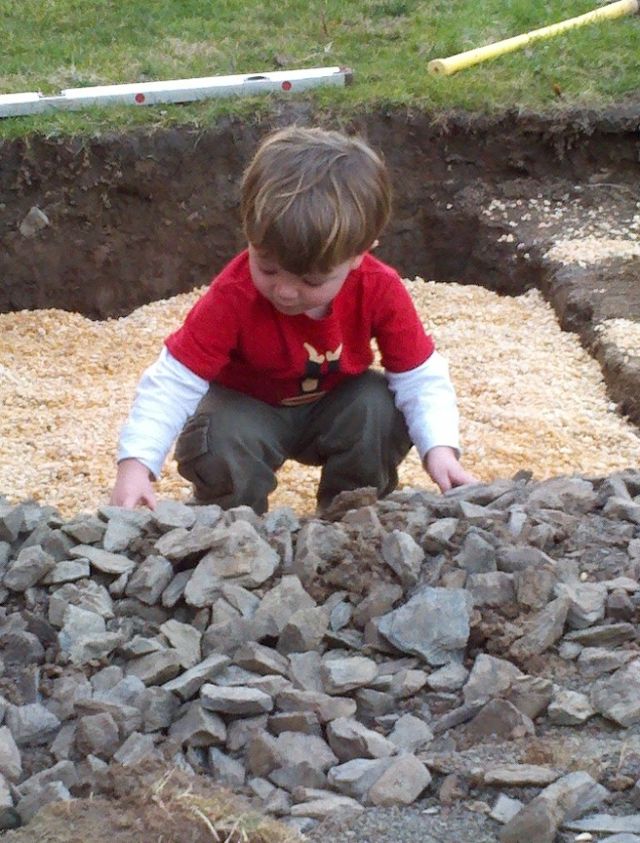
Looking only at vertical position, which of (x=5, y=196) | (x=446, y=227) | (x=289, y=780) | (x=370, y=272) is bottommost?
(x=446, y=227)

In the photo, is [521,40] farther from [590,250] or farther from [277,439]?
[277,439]

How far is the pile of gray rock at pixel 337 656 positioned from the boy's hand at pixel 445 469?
0.38 m

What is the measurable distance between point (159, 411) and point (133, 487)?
0.80 feet

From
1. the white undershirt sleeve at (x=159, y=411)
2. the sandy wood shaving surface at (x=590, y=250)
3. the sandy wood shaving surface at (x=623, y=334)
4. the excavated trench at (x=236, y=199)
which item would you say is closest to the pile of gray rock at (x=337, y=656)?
the white undershirt sleeve at (x=159, y=411)

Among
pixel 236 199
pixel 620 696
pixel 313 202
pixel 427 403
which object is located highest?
pixel 313 202

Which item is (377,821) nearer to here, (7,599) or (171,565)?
(171,565)

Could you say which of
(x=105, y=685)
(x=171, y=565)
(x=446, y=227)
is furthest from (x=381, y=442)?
(x=446, y=227)

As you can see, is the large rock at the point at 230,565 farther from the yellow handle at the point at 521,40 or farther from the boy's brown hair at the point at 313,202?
Result: the yellow handle at the point at 521,40

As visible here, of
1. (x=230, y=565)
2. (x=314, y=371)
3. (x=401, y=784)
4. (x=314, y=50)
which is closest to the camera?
(x=401, y=784)

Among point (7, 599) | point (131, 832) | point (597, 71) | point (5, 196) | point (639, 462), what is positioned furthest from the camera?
point (597, 71)

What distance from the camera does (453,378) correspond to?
5.68 meters

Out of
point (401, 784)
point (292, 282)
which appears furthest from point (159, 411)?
point (401, 784)

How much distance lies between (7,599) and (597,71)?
5750 mm

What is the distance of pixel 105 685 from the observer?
8.61 feet
